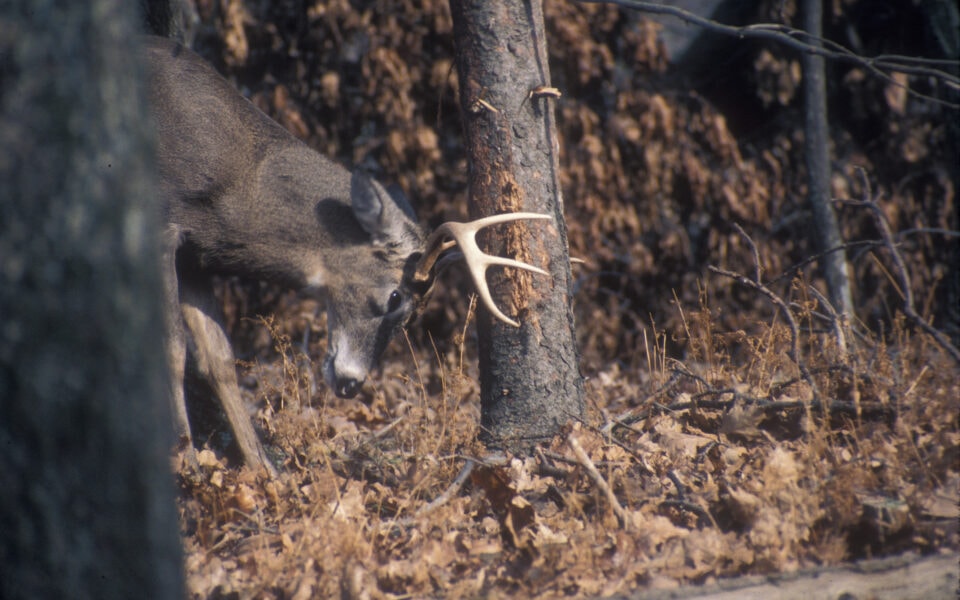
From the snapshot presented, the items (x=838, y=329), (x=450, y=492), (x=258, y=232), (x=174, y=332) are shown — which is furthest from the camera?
(x=258, y=232)

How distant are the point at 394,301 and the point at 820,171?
3.81 meters

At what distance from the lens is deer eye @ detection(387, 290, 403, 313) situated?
16.8ft

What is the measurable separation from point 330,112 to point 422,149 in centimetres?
93

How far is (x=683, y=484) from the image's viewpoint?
3.31 meters

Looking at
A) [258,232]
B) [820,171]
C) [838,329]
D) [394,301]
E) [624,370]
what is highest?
[820,171]

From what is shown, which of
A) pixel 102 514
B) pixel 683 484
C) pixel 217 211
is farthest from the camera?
pixel 217 211

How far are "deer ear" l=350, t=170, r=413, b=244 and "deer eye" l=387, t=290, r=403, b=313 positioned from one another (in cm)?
35

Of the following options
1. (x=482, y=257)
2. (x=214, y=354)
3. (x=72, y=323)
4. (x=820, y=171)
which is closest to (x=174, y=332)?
(x=214, y=354)

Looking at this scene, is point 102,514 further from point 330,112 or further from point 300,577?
point 330,112

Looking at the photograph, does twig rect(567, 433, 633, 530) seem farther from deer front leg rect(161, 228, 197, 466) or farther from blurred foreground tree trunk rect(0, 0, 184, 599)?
deer front leg rect(161, 228, 197, 466)

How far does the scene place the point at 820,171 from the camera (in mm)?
6367

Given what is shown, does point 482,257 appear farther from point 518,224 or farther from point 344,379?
point 344,379

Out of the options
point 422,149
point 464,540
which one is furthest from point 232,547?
point 422,149

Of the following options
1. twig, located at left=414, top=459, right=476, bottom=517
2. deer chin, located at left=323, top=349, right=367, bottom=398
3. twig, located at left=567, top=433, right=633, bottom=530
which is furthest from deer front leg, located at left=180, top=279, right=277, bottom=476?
twig, located at left=567, top=433, right=633, bottom=530
